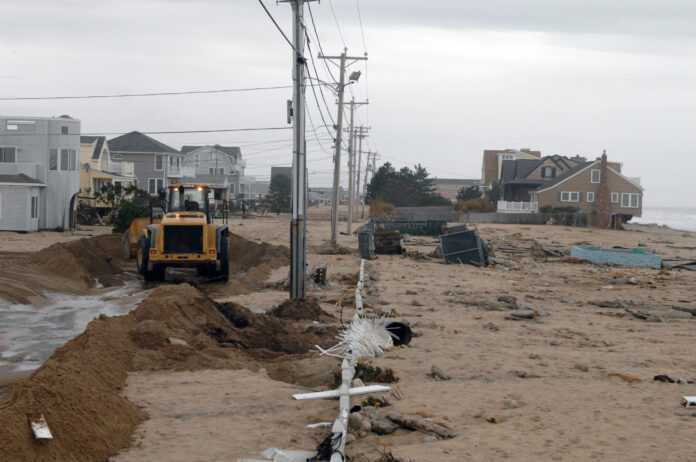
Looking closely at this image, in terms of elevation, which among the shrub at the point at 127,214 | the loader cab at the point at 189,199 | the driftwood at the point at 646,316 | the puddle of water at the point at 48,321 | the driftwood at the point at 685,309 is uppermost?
the loader cab at the point at 189,199

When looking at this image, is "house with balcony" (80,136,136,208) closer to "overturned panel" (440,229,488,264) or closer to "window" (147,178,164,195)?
"window" (147,178,164,195)

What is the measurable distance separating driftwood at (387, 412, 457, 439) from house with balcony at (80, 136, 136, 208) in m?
52.0

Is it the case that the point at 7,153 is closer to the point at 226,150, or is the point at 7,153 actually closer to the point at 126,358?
the point at 126,358

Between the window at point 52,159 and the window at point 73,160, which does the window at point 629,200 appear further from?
the window at point 52,159

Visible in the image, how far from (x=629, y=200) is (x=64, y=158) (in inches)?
2215

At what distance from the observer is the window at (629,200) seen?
79.1 m

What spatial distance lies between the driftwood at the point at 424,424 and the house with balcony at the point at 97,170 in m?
52.0

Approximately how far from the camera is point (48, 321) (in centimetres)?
1554

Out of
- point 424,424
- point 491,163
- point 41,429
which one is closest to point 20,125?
point 41,429

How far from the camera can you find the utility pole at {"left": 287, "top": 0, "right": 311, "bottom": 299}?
1750 cm

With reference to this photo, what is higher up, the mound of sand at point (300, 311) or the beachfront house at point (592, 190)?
the beachfront house at point (592, 190)

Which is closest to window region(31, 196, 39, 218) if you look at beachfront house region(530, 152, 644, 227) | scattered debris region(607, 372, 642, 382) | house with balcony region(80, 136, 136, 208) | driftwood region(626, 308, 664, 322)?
house with balcony region(80, 136, 136, 208)

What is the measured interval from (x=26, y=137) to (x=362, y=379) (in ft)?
131

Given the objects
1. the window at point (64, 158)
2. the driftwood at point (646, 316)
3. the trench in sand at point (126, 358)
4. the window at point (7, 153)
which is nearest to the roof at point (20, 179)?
the window at point (7, 153)
